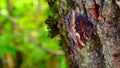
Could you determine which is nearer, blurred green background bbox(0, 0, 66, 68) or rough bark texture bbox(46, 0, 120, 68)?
rough bark texture bbox(46, 0, 120, 68)

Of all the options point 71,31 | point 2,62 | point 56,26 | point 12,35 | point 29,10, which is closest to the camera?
point 71,31

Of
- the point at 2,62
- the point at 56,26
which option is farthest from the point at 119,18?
the point at 2,62

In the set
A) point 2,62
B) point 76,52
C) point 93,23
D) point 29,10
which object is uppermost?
point 29,10

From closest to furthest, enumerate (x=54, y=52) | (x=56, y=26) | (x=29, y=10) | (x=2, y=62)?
(x=56, y=26)
(x=54, y=52)
(x=29, y=10)
(x=2, y=62)

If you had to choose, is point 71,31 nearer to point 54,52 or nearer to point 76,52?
point 76,52

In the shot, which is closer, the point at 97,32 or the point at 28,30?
the point at 97,32

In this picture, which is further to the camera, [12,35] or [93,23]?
[12,35]

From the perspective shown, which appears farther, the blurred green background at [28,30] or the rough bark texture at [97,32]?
the blurred green background at [28,30]

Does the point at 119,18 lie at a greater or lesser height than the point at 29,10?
lesser
